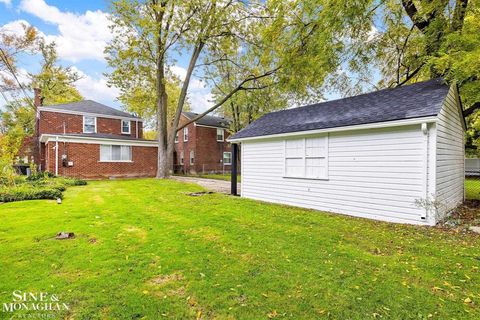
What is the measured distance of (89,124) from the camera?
22.8 meters

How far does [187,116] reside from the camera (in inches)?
1113

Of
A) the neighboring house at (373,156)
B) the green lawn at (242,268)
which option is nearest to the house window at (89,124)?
the green lawn at (242,268)

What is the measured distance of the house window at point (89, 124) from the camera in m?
22.6

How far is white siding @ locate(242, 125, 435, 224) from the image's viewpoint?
6148 millimetres

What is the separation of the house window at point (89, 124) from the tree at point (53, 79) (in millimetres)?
12594

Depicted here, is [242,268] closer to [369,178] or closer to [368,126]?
[369,178]

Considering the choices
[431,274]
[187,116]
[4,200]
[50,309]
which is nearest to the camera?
[50,309]

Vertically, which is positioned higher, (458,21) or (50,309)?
(458,21)

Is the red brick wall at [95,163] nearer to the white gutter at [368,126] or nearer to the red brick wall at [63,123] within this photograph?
the red brick wall at [63,123]

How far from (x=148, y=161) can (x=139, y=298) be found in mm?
19097

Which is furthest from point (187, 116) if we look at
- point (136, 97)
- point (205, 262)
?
point (205, 262)

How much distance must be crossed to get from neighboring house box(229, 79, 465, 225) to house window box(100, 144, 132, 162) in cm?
1299

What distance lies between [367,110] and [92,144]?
17775mm

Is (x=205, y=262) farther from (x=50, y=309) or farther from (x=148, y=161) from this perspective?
(x=148, y=161)
